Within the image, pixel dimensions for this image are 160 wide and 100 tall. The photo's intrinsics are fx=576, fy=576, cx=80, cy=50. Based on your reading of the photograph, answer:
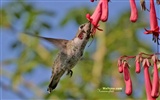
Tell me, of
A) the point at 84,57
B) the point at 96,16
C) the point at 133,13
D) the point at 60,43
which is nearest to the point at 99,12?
the point at 96,16

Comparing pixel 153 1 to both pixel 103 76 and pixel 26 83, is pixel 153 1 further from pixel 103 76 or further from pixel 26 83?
pixel 26 83

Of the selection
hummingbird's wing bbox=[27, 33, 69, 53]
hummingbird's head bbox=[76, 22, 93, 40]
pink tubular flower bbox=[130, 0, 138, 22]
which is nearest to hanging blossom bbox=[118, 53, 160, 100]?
pink tubular flower bbox=[130, 0, 138, 22]

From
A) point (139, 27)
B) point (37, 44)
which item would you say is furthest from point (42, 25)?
point (139, 27)

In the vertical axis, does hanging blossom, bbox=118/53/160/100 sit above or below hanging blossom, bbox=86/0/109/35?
below

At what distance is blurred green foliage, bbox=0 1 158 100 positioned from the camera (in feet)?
20.9

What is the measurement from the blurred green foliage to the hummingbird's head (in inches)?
76.1

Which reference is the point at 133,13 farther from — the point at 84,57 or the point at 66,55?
the point at 84,57

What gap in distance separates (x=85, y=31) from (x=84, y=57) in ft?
8.53

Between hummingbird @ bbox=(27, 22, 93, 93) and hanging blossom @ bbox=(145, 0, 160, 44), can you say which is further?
hummingbird @ bbox=(27, 22, 93, 93)

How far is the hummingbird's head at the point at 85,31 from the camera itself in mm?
3844

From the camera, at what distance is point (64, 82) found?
20.8 feet

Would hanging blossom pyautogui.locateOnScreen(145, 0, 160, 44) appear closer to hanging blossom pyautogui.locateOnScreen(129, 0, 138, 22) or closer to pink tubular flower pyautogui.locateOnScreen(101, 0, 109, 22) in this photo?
hanging blossom pyautogui.locateOnScreen(129, 0, 138, 22)

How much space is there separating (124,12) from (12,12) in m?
1.46

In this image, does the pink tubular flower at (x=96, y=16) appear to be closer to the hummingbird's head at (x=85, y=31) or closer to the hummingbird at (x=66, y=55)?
the hummingbird's head at (x=85, y=31)
